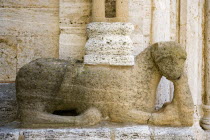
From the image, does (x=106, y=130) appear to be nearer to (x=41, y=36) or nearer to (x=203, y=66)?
(x=41, y=36)

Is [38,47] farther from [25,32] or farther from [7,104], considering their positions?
[7,104]

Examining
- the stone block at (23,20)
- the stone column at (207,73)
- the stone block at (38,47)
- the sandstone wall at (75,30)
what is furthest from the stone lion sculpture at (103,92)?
the stone column at (207,73)

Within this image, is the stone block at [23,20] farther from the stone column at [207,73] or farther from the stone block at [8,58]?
the stone column at [207,73]

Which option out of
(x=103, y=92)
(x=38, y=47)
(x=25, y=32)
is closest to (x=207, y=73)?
(x=103, y=92)

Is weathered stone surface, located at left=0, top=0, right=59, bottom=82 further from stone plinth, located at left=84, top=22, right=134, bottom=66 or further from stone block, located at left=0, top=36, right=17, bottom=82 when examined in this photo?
stone plinth, located at left=84, top=22, right=134, bottom=66

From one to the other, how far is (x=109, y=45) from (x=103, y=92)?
1.60 feet

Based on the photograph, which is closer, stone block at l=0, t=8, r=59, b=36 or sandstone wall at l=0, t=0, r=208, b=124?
sandstone wall at l=0, t=0, r=208, b=124

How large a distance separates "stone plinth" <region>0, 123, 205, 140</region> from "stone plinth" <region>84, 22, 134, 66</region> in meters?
0.65

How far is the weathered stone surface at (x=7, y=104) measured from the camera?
323 centimetres

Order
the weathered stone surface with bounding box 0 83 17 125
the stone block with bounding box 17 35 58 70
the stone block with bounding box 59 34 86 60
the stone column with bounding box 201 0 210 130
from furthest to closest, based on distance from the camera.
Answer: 1. the stone column with bounding box 201 0 210 130
2. the stone block with bounding box 17 35 58 70
3. the stone block with bounding box 59 34 86 60
4. the weathered stone surface with bounding box 0 83 17 125

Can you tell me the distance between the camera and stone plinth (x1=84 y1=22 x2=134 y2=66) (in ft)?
9.41

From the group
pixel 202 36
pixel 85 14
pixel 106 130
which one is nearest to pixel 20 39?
pixel 85 14

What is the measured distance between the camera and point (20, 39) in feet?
11.6

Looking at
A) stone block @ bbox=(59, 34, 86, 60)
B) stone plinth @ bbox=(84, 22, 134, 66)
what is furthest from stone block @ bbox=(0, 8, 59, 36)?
stone plinth @ bbox=(84, 22, 134, 66)
